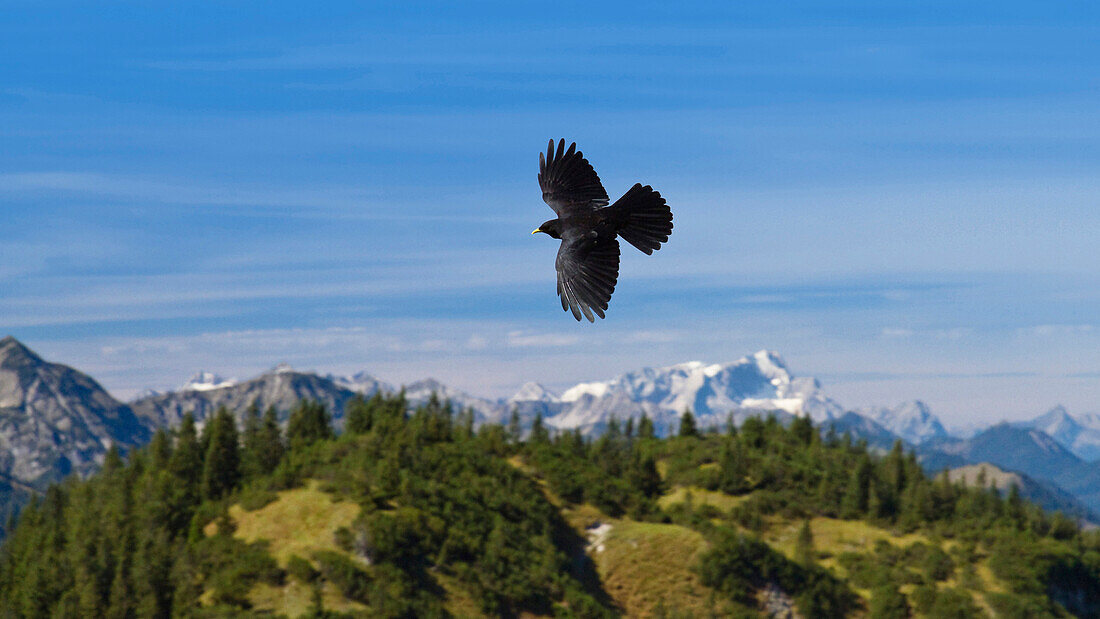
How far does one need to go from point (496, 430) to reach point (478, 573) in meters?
49.1

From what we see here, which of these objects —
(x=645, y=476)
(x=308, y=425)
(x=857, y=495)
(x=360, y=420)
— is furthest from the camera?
(x=360, y=420)

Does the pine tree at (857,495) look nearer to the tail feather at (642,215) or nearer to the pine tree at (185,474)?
the pine tree at (185,474)

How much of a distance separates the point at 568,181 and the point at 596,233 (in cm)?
240

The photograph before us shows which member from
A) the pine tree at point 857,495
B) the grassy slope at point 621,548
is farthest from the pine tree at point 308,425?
the pine tree at point 857,495

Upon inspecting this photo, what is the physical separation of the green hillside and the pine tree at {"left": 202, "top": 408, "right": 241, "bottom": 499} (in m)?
0.32

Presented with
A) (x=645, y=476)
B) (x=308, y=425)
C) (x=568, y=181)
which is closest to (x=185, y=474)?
(x=308, y=425)

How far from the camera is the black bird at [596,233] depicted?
17.1 metres

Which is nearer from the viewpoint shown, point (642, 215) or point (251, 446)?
point (642, 215)

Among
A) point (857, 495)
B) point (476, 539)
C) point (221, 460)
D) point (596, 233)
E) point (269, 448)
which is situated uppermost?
point (596, 233)

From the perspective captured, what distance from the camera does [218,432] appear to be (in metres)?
171

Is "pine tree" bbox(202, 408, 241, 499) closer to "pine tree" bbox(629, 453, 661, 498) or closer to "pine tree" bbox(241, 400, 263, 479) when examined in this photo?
"pine tree" bbox(241, 400, 263, 479)

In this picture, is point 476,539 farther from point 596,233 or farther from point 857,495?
point 596,233

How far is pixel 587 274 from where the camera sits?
1752cm

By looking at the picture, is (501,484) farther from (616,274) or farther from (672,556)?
(616,274)
